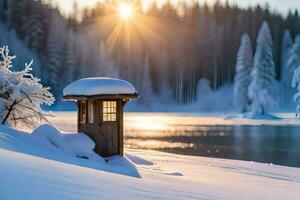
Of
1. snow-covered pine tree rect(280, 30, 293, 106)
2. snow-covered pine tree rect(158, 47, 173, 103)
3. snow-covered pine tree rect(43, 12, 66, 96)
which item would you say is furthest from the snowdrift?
snow-covered pine tree rect(158, 47, 173, 103)

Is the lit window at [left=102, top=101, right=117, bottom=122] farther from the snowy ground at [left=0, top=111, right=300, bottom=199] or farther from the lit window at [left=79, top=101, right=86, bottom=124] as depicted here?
the snowy ground at [left=0, top=111, right=300, bottom=199]

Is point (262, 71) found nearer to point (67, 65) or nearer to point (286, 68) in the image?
point (286, 68)

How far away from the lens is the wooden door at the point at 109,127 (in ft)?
43.6

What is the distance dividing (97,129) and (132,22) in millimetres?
76399

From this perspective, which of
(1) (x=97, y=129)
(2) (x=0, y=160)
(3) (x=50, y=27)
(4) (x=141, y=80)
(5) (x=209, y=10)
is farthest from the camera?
(5) (x=209, y=10)

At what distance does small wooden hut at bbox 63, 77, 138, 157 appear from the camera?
42.9ft

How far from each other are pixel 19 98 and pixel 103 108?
2333 mm

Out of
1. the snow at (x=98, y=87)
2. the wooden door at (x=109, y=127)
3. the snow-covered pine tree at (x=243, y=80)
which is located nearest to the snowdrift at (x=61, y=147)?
the wooden door at (x=109, y=127)

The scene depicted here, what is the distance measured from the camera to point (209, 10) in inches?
3583

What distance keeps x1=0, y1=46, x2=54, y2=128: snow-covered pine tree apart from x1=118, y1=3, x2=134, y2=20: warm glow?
258 feet

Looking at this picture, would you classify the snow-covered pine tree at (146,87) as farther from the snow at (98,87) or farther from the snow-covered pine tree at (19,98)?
the snow-covered pine tree at (19,98)

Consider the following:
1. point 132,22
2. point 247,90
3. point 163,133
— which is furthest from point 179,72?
point 163,133

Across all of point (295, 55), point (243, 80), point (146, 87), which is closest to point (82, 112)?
point (243, 80)

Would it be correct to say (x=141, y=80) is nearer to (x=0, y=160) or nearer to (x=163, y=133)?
(x=163, y=133)
